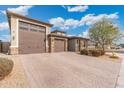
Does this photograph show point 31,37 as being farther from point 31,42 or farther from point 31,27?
point 31,27

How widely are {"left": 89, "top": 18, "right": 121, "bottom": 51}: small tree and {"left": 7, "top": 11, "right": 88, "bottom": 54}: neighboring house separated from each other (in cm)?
428

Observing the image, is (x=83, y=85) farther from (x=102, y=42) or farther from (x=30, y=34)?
(x=102, y=42)

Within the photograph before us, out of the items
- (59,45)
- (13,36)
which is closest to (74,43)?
(59,45)

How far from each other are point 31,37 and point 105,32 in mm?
12592

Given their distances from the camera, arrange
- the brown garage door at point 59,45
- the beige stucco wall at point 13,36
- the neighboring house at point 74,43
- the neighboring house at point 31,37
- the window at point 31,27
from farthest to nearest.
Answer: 1. the neighboring house at point 74,43
2. the brown garage door at point 59,45
3. the window at point 31,27
4. the neighboring house at point 31,37
5. the beige stucco wall at point 13,36

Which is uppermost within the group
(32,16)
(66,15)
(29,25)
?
(66,15)

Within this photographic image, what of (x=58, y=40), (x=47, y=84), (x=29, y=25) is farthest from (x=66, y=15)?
(x=47, y=84)

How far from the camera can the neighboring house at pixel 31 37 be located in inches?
588

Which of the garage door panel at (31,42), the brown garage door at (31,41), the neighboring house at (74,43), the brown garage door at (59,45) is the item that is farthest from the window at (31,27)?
the neighboring house at (74,43)

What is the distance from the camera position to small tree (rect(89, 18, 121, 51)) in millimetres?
21625

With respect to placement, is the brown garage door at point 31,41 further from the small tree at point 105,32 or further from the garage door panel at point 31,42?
the small tree at point 105,32

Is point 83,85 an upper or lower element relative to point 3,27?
lower
